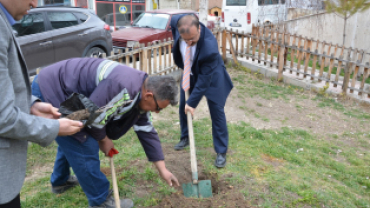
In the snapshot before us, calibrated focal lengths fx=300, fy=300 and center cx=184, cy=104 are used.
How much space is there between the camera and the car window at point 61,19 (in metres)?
6.34

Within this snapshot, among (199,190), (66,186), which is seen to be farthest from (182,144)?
(66,186)

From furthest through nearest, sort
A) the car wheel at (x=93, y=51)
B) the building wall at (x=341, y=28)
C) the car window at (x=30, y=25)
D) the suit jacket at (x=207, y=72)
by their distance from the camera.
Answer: the building wall at (x=341, y=28)
the car wheel at (x=93, y=51)
the car window at (x=30, y=25)
the suit jacket at (x=207, y=72)

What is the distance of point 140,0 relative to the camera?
53.7 feet

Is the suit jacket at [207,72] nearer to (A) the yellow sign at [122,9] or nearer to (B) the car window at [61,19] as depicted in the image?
(B) the car window at [61,19]

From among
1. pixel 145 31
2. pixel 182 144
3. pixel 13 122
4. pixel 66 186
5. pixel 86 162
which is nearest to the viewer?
pixel 13 122

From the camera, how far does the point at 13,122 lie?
1403 millimetres

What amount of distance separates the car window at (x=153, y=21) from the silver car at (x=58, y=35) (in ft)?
6.43

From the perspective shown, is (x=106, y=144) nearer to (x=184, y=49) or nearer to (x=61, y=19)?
(x=184, y=49)

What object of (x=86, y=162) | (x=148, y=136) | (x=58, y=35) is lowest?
(x=86, y=162)

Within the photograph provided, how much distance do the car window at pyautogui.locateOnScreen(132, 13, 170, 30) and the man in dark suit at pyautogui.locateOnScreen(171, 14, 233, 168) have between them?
533cm

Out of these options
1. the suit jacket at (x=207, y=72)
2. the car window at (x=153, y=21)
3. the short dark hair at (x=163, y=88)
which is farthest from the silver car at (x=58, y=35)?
the short dark hair at (x=163, y=88)

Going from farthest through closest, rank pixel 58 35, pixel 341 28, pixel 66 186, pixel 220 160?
1. pixel 341 28
2. pixel 58 35
3. pixel 220 160
4. pixel 66 186

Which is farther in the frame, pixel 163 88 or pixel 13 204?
pixel 163 88

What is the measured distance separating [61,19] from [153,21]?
126 inches
